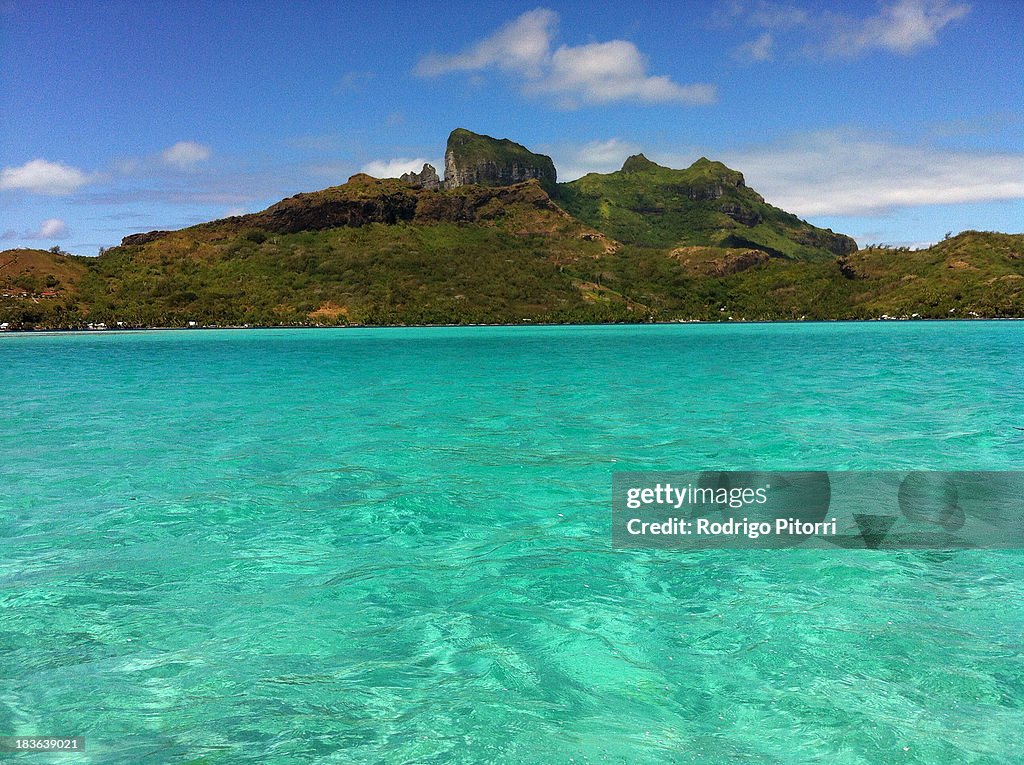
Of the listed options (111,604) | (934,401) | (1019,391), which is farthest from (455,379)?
(111,604)

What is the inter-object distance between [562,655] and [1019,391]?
109 feet

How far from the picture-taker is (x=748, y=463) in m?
15.7

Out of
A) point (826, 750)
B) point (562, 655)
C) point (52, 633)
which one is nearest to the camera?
point (826, 750)

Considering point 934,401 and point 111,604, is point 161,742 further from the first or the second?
point 934,401

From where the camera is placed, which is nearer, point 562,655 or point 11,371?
point 562,655
